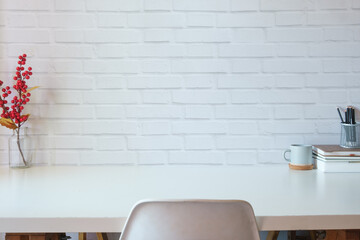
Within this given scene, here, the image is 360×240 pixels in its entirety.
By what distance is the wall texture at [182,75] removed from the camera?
77.2 inches

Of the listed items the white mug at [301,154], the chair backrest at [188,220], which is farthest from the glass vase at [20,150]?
the white mug at [301,154]

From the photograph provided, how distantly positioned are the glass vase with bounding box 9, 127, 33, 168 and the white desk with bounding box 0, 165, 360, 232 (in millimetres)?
51

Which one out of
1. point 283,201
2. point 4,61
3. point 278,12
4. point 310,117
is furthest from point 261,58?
point 4,61

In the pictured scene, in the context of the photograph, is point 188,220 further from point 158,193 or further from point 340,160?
point 340,160

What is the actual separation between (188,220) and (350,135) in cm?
108

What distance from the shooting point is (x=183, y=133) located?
2010 millimetres

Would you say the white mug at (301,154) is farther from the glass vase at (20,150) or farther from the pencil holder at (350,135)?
the glass vase at (20,150)

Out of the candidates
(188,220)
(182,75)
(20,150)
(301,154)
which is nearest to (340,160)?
(301,154)

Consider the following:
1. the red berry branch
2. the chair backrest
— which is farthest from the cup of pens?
the red berry branch

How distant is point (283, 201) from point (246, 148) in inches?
25.5

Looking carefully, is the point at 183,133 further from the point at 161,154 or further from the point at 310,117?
the point at 310,117

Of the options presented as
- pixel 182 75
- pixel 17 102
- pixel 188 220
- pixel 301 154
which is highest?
pixel 182 75

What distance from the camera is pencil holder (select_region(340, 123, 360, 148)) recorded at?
6.24ft

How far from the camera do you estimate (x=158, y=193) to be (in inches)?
58.8
